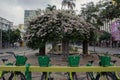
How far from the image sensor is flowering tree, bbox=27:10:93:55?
65.8 feet

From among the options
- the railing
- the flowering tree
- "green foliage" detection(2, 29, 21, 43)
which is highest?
"green foliage" detection(2, 29, 21, 43)

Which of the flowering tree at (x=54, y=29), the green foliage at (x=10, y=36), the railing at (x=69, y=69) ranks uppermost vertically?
the green foliage at (x=10, y=36)

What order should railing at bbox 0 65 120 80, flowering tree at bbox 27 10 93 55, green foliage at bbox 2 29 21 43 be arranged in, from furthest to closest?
green foliage at bbox 2 29 21 43, flowering tree at bbox 27 10 93 55, railing at bbox 0 65 120 80

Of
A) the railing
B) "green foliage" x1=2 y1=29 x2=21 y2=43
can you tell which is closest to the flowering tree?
the railing

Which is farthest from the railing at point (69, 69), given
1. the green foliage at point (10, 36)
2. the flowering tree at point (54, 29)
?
the green foliage at point (10, 36)

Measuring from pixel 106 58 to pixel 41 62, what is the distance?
1.75m

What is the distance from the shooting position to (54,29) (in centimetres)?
1997

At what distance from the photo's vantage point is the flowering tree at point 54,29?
20.0 meters

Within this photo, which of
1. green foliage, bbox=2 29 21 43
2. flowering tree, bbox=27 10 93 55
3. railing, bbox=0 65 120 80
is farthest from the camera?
green foliage, bbox=2 29 21 43

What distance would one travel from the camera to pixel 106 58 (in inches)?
328

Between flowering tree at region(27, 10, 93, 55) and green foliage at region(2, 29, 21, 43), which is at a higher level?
→ green foliage at region(2, 29, 21, 43)

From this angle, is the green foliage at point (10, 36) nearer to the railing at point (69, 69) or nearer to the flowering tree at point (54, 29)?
the flowering tree at point (54, 29)

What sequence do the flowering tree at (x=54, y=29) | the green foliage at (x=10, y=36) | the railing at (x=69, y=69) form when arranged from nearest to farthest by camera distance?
the railing at (x=69, y=69)
the flowering tree at (x=54, y=29)
the green foliage at (x=10, y=36)

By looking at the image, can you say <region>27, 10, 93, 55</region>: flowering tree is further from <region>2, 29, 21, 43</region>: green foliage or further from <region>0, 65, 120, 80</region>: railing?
<region>2, 29, 21, 43</region>: green foliage
